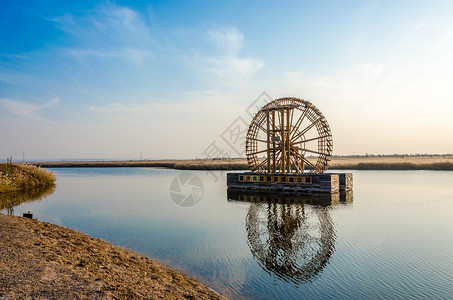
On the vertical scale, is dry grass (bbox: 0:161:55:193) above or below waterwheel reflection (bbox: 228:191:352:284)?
above

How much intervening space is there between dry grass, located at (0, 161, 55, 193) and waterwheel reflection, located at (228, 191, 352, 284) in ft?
68.7

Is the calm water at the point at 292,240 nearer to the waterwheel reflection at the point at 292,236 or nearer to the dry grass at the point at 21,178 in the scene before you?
the waterwheel reflection at the point at 292,236

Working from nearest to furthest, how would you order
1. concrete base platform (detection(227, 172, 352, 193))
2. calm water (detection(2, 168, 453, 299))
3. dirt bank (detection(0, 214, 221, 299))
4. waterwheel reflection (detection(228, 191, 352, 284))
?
dirt bank (detection(0, 214, 221, 299))
calm water (detection(2, 168, 453, 299))
waterwheel reflection (detection(228, 191, 352, 284))
concrete base platform (detection(227, 172, 352, 193))

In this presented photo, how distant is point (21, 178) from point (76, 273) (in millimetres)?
26818

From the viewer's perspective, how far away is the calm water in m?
7.61

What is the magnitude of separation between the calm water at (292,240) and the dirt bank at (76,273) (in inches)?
58.9

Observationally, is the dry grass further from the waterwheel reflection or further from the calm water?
the waterwheel reflection

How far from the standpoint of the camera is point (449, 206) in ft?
59.6

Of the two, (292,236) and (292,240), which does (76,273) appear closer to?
(292,240)

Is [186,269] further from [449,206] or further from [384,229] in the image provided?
[449,206]

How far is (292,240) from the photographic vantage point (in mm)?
11352

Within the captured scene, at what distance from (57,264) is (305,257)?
24.3ft

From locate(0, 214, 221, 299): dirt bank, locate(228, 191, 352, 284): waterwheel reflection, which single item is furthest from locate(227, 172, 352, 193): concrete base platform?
locate(0, 214, 221, 299): dirt bank

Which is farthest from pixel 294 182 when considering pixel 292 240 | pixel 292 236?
pixel 292 240
